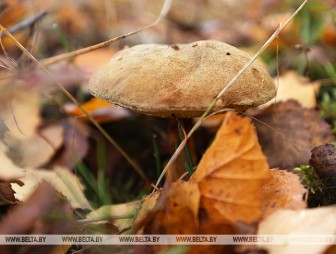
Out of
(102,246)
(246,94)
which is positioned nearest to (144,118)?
(246,94)

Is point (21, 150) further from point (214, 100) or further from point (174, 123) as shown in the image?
point (214, 100)

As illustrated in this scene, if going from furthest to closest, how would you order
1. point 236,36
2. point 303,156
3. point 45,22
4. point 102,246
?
point 236,36, point 45,22, point 303,156, point 102,246

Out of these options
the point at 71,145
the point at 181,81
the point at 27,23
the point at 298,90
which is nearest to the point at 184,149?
the point at 181,81

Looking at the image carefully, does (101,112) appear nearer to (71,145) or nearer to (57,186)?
(71,145)

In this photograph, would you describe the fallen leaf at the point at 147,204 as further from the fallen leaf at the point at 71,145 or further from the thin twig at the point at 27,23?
the thin twig at the point at 27,23

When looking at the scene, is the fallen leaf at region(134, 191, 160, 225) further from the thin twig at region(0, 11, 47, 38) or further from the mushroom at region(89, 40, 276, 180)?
the thin twig at region(0, 11, 47, 38)

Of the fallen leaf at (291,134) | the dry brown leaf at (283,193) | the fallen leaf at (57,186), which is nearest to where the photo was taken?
the dry brown leaf at (283,193)

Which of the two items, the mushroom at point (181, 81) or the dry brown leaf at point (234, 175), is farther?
the mushroom at point (181, 81)

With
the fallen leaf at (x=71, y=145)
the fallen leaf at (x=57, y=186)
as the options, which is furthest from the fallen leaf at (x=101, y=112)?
the fallen leaf at (x=57, y=186)
